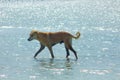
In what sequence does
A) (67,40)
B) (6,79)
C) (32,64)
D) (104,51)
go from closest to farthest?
(6,79), (32,64), (67,40), (104,51)

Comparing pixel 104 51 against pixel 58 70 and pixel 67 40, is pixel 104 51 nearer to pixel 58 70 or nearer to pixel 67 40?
pixel 67 40

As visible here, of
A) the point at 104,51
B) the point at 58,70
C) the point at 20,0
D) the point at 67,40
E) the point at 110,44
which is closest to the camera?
the point at 58,70

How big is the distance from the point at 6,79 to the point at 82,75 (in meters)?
2.23

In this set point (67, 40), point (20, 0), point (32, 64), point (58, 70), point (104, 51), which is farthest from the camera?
point (20, 0)

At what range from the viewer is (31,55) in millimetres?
20406

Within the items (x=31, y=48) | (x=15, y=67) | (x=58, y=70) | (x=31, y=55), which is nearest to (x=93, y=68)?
(x=58, y=70)

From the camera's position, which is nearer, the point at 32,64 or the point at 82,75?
the point at 82,75

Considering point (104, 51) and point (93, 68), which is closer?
point (93, 68)

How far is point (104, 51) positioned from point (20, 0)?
184 ft

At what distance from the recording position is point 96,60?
18953 millimetres

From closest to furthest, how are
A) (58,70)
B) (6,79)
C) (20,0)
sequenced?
1. (6,79)
2. (58,70)
3. (20,0)

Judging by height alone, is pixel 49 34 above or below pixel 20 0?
above

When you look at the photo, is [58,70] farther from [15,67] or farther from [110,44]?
[110,44]

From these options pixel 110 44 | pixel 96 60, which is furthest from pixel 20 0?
pixel 96 60
